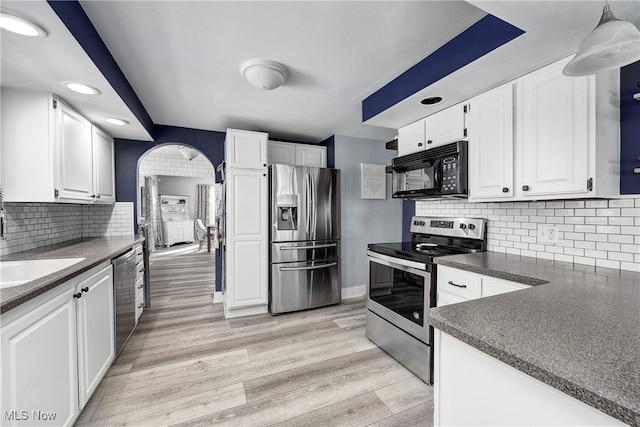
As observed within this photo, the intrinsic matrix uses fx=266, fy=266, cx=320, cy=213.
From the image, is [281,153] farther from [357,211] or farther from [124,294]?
[124,294]

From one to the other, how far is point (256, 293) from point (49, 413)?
6.39 ft

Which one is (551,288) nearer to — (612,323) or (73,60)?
(612,323)

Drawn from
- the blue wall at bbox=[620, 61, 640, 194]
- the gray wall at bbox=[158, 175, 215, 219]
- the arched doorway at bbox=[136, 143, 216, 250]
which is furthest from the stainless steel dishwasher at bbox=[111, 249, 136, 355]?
the gray wall at bbox=[158, 175, 215, 219]

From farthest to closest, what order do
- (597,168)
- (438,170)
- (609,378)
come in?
1. (438,170)
2. (597,168)
3. (609,378)

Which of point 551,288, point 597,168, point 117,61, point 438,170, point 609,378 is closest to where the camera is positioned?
point 609,378

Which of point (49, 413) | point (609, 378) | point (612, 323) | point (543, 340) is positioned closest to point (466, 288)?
point (612, 323)

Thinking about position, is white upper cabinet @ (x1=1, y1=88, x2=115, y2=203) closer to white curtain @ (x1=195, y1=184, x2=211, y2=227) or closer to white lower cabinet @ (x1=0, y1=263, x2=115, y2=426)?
white lower cabinet @ (x1=0, y1=263, x2=115, y2=426)

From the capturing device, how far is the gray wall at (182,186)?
785 cm

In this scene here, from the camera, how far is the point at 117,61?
191 centimetres

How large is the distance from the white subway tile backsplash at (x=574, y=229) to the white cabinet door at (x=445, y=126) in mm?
611

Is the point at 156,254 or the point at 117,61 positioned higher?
the point at 117,61

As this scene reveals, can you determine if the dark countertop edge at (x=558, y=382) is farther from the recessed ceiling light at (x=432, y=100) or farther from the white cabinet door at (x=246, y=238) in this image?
the white cabinet door at (x=246, y=238)

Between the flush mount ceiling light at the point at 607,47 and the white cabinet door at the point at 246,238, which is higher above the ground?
the flush mount ceiling light at the point at 607,47

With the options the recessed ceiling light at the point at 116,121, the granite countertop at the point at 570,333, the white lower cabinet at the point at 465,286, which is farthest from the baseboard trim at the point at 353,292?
the recessed ceiling light at the point at 116,121
